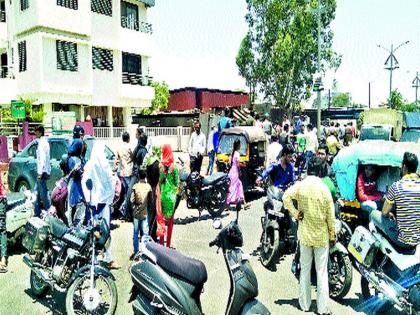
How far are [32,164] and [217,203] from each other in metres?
4.66

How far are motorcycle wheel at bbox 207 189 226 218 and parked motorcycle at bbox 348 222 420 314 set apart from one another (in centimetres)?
531

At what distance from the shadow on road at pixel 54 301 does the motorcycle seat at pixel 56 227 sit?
0.91m

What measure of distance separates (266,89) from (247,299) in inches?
1490

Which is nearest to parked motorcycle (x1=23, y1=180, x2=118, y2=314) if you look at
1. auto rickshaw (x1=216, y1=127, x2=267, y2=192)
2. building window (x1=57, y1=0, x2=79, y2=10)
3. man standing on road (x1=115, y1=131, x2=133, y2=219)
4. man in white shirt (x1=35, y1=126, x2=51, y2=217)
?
man in white shirt (x1=35, y1=126, x2=51, y2=217)

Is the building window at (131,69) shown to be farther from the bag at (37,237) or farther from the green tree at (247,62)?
the bag at (37,237)

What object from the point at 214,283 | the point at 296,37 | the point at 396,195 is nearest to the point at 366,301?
the point at 396,195

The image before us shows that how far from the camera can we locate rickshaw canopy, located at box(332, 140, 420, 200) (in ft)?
25.4

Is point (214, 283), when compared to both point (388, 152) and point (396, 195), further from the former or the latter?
point (388, 152)

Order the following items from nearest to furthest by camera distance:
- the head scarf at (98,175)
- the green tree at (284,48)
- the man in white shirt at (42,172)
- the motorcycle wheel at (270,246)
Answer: the head scarf at (98,175), the motorcycle wheel at (270,246), the man in white shirt at (42,172), the green tree at (284,48)

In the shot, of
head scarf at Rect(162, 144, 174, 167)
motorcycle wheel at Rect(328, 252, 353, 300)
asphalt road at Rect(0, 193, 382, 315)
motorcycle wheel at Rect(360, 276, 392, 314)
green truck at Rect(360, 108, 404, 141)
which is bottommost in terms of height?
asphalt road at Rect(0, 193, 382, 315)

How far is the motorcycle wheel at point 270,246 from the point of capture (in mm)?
7141

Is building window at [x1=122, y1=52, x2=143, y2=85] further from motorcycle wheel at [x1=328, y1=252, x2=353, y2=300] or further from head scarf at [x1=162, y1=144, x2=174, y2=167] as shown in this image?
motorcycle wheel at [x1=328, y1=252, x2=353, y2=300]

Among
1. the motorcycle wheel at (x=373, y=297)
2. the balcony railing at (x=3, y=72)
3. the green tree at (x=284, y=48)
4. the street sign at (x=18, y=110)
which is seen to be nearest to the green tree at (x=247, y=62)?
the green tree at (x=284, y=48)

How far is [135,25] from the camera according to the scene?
101 ft
